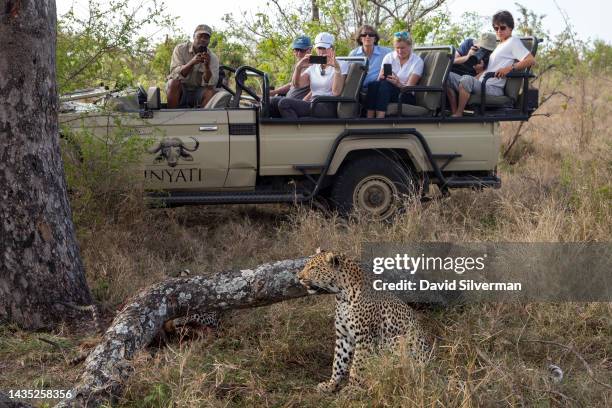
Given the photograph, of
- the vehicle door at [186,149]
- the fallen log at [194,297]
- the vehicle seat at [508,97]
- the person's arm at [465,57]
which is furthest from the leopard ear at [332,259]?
the person's arm at [465,57]

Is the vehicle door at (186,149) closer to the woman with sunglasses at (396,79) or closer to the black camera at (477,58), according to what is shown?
the woman with sunglasses at (396,79)

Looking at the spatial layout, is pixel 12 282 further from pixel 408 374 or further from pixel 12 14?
pixel 408 374

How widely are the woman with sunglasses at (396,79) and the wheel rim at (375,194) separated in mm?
638

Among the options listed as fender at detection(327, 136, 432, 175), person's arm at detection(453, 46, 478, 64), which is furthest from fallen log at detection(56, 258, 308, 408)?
person's arm at detection(453, 46, 478, 64)

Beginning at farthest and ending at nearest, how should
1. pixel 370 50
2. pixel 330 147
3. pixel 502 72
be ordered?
pixel 370 50 → pixel 502 72 → pixel 330 147

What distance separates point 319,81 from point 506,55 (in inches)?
75.3

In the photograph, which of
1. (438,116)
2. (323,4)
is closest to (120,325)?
(438,116)

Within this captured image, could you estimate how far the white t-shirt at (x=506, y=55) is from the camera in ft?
27.7

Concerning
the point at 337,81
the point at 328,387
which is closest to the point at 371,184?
the point at 337,81

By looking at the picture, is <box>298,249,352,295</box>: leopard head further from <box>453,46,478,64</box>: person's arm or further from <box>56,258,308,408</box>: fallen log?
<box>453,46,478,64</box>: person's arm

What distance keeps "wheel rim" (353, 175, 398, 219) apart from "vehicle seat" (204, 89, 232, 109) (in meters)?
1.49

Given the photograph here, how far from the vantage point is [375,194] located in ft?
27.2

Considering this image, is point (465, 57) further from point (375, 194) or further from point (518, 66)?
point (375, 194)

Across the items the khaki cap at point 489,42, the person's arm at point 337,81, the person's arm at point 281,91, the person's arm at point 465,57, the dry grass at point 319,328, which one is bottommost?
the dry grass at point 319,328
